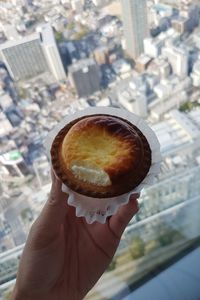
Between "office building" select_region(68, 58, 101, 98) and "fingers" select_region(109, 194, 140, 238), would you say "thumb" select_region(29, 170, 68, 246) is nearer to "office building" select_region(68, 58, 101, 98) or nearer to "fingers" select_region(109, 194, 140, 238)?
"fingers" select_region(109, 194, 140, 238)

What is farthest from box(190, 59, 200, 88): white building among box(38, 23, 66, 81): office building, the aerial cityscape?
box(38, 23, 66, 81): office building

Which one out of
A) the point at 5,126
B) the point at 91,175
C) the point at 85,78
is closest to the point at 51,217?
the point at 91,175

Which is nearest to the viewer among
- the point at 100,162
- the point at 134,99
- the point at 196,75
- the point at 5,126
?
the point at 100,162

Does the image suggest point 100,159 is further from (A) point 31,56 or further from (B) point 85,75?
(A) point 31,56

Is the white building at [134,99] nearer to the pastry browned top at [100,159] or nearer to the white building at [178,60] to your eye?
the white building at [178,60]

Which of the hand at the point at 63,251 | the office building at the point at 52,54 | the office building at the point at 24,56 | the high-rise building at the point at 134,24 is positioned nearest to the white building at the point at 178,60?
the high-rise building at the point at 134,24

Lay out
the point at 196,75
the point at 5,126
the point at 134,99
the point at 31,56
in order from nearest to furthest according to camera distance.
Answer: the point at 134,99 < the point at 5,126 < the point at 196,75 < the point at 31,56

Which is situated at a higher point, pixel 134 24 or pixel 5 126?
pixel 134 24
